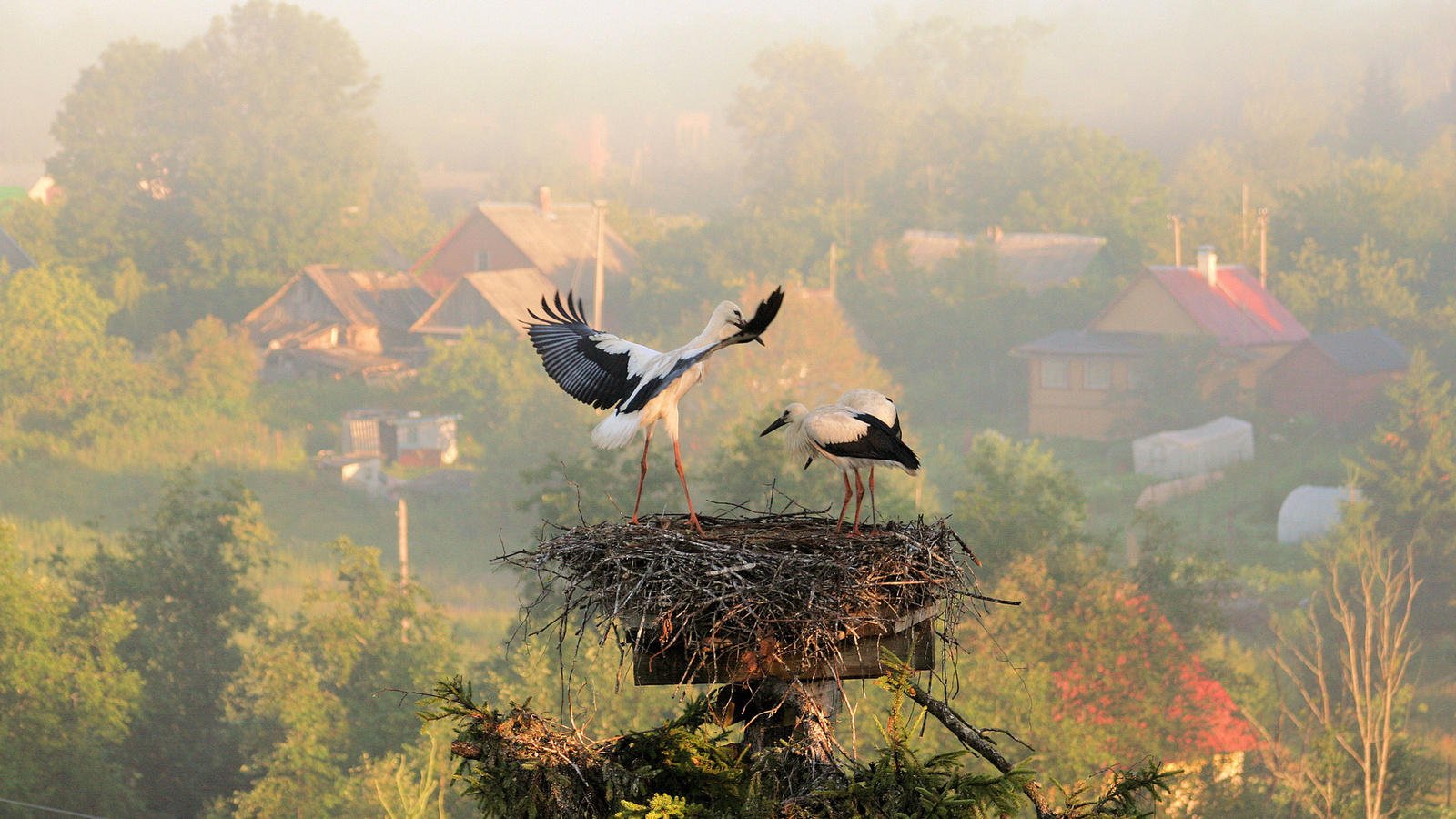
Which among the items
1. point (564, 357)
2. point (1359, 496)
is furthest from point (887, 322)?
point (564, 357)

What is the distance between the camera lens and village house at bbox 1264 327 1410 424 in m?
55.2

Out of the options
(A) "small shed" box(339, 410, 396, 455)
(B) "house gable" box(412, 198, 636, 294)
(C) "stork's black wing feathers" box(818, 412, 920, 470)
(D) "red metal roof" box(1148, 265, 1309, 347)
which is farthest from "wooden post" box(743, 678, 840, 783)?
(B) "house gable" box(412, 198, 636, 294)

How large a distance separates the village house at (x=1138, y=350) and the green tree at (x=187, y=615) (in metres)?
33.6

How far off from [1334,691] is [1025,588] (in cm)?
777

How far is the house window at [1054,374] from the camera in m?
57.7

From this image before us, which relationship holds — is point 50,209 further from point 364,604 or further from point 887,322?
point 364,604

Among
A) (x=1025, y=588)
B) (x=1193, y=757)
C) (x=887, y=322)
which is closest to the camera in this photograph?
(x=1193, y=757)

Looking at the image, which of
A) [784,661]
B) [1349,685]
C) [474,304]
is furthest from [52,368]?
[784,661]

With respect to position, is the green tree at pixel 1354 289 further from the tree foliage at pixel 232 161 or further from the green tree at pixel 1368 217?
the tree foliage at pixel 232 161

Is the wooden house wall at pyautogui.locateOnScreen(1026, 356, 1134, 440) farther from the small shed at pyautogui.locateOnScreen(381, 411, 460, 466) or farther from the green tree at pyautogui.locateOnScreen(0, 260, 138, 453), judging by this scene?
the green tree at pyautogui.locateOnScreen(0, 260, 138, 453)

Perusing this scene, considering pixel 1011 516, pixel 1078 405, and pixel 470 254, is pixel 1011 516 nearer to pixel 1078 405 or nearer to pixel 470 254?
pixel 1078 405

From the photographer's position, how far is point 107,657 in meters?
30.0

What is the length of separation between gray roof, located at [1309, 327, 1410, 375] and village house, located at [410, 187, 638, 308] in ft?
111

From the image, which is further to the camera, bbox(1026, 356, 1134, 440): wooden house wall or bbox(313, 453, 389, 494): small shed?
bbox(1026, 356, 1134, 440): wooden house wall
